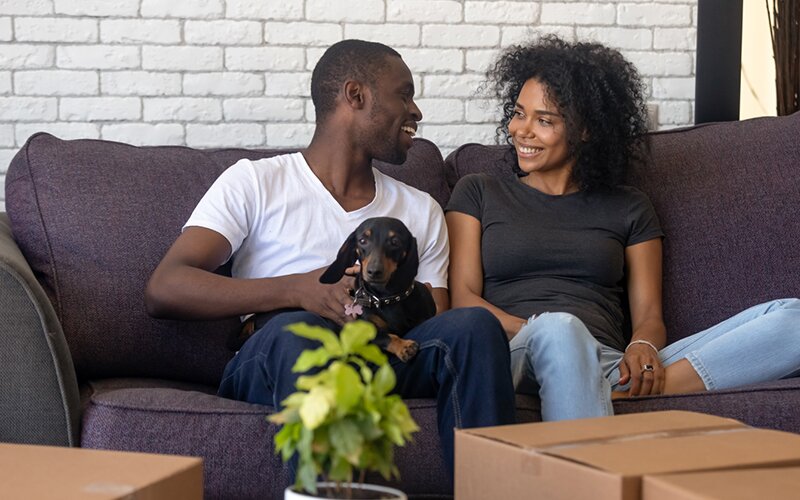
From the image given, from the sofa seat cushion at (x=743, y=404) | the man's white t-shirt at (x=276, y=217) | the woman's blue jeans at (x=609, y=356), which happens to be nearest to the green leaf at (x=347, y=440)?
the woman's blue jeans at (x=609, y=356)

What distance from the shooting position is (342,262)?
1.99m

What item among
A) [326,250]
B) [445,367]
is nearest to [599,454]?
[445,367]

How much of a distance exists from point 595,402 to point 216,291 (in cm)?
75

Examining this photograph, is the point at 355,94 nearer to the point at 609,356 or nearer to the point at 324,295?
the point at 324,295

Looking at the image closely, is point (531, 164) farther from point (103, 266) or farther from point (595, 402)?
point (103, 266)

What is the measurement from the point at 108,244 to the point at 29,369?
499 millimetres

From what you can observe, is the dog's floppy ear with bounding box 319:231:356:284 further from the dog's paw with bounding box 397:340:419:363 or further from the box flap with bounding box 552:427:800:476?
the box flap with bounding box 552:427:800:476

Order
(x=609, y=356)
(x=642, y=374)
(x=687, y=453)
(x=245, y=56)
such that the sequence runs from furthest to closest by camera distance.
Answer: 1. (x=245, y=56)
2. (x=609, y=356)
3. (x=642, y=374)
4. (x=687, y=453)

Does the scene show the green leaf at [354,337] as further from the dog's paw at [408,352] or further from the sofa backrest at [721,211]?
the sofa backrest at [721,211]

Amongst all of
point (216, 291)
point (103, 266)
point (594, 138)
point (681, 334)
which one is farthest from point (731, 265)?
point (103, 266)

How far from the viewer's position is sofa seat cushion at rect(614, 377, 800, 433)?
2.06m

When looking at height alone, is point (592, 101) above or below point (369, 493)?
above

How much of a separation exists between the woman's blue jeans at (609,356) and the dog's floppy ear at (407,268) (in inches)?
10.7

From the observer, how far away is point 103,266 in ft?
7.62
